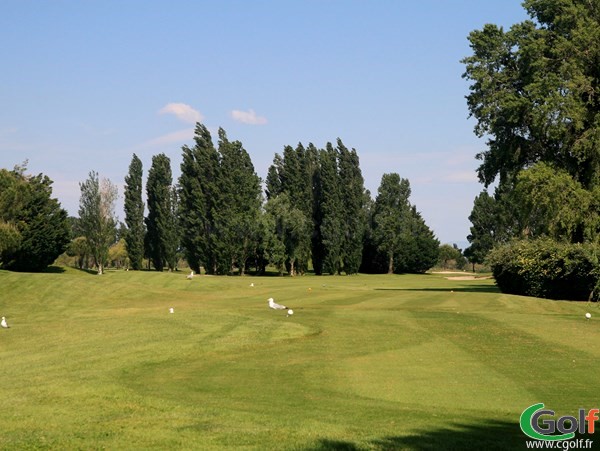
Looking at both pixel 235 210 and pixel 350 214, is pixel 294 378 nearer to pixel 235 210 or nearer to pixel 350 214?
pixel 235 210

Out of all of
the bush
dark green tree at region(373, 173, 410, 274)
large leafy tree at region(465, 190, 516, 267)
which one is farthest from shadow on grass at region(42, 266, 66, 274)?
large leafy tree at region(465, 190, 516, 267)

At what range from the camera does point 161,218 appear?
370ft

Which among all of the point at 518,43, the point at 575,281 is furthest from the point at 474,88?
the point at 575,281

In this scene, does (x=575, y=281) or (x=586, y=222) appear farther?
(x=586, y=222)

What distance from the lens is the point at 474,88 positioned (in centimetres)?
5691

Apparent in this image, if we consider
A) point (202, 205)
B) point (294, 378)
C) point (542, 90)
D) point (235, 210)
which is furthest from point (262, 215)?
point (294, 378)

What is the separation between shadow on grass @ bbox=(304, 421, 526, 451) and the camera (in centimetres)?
1144

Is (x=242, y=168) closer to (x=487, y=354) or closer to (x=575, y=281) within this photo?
(x=575, y=281)

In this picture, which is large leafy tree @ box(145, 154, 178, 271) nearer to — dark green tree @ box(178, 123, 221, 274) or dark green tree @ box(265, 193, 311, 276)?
dark green tree @ box(178, 123, 221, 274)

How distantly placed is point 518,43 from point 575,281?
20.5 meters

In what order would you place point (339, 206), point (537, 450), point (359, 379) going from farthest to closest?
1. point (339, 206)
2. point (359, 379)
3. point (537, 450)

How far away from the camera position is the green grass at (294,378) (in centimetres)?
1276

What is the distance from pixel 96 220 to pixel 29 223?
1130 cm

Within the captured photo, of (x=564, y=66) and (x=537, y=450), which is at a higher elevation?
(x=564, y=66)
